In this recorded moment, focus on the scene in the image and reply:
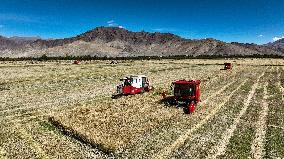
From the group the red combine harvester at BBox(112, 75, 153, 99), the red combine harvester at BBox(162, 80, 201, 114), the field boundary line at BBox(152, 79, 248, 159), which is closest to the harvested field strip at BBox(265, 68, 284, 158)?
the field boundary line at BBox(152, 79, 248, 159)

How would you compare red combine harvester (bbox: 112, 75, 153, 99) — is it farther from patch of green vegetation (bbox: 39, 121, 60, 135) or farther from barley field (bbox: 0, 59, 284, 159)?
patch of green vegetation (bbox: 39, 121, 60, 135)

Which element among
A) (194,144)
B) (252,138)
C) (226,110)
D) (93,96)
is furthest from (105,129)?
(93,96)

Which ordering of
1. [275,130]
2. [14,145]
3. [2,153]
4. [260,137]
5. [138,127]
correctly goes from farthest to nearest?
1. [138,127]
2. [275,130]
3. [260,137]
4. [14,145]
5. [2,153]

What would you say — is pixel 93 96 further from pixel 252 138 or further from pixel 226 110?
pixel 252 138

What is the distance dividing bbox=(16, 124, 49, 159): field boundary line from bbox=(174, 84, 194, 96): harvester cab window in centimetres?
1241

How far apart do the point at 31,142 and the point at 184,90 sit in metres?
13.4

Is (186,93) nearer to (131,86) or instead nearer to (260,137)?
(131,86)

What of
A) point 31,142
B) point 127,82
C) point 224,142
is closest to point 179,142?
point 224,142

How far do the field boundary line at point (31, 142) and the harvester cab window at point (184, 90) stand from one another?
1241 cm

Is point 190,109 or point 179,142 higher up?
point 190,109

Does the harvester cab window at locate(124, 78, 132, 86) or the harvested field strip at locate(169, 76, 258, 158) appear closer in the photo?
the harvested field strip at locate(169, 76, 258, 158)

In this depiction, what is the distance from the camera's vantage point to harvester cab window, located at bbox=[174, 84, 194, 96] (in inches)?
1132

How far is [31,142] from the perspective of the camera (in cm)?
1981

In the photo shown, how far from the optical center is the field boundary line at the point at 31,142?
17750 mm
